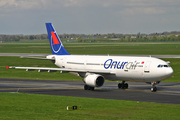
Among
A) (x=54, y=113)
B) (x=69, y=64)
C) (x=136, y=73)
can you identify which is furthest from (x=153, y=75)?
(x=54, y=113)

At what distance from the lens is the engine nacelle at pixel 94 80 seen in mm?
43531

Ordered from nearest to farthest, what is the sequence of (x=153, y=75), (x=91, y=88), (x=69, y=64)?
1. (x=153, y=75)
2. (x=91, y=88)
3. (x=69, y=64)

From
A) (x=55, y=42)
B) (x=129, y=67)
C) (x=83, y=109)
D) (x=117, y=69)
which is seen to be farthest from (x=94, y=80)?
(x=83, y=109)

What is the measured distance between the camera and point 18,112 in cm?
2659

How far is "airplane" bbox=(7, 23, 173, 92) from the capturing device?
41.8 meters

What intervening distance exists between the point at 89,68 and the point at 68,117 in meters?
24.7

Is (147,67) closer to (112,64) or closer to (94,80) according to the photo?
(112,64)

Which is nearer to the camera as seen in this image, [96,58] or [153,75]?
[153,75]

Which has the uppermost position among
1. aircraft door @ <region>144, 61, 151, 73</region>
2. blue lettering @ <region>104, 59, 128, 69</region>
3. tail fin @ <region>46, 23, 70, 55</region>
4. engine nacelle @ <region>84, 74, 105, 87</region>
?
tail fin @ <region>46, 23, 70, 55</region>

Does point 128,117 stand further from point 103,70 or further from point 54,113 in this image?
point 103,70

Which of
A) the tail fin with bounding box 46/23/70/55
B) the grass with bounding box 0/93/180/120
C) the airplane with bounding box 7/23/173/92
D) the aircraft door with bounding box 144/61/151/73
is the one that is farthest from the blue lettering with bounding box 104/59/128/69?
the grass with bounding box 0/93/180/120

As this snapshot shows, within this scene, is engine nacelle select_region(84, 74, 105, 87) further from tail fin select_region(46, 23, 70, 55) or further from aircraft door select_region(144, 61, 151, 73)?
tail fin select_region(46, 23, 70, 55)

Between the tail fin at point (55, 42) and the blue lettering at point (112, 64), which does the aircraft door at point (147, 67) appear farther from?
the tail fin at point (55, 42)

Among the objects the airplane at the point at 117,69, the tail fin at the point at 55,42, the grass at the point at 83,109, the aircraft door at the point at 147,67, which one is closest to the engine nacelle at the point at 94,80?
the airplane at the point at 117,69
